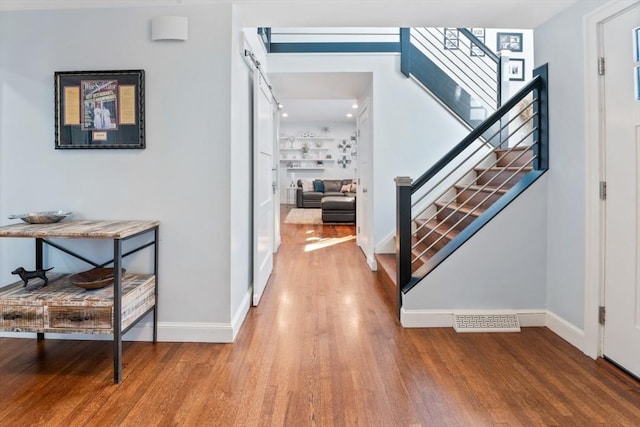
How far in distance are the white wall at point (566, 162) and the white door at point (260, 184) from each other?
2123mm

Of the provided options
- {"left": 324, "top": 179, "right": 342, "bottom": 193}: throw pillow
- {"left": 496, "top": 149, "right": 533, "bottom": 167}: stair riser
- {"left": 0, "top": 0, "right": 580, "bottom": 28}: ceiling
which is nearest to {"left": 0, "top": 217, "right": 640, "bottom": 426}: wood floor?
{"left": 496, "top": 149, "right": 533, "bottom": 167}: stair riser

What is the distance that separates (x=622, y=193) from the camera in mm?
2072

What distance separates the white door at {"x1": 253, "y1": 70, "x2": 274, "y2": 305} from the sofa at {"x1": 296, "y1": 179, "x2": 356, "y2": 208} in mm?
6969

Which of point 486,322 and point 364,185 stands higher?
point 364,185

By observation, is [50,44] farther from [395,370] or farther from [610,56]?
[610,56]

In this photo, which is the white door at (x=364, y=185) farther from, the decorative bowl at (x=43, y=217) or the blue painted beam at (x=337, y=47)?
the decorative bowl at (x=43, y=217)

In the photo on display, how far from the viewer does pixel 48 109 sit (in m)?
2.42

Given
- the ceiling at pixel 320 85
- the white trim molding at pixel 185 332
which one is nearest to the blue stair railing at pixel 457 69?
the ceiling at pixel 320 85

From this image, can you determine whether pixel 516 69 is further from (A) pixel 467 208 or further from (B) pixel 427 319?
(B) pixel 427 319

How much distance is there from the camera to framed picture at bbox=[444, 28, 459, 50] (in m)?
4.68

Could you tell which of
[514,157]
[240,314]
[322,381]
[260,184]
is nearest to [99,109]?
[260,184]

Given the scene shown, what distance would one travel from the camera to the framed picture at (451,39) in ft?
→ 15.3

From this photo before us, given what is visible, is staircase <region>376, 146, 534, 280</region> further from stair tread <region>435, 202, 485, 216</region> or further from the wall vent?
the wall vent

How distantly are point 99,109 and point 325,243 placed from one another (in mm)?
4044
